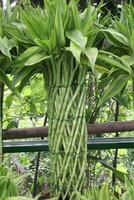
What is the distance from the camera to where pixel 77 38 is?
800 mm

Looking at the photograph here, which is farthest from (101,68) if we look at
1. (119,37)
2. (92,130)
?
(92,130)

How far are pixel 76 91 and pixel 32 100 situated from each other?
699mm

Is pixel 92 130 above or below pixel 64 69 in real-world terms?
below

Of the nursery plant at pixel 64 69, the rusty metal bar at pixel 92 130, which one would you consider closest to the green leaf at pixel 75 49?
the nursery plant at pixel 64 69

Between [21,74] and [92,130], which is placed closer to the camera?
[21,74]

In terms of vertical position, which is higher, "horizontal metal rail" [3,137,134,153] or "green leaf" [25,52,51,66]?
"green leaf" [25,52,51,66]

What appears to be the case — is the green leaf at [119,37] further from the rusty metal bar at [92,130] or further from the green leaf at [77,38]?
the rusty metal bar at [92,130]

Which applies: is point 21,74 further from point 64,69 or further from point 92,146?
point 92,146

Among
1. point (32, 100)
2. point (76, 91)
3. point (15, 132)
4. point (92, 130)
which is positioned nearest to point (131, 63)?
point (76, 91)

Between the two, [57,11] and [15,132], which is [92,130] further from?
[57,11]

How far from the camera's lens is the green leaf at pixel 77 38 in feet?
2.60

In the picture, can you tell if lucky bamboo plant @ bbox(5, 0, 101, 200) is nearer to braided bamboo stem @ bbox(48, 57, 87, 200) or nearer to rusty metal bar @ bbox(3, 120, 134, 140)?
braided bamboo stem @ bbox(48, 57, 87, 200)

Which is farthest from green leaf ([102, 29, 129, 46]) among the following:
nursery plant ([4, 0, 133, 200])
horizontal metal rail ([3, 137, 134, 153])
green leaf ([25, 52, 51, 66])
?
horizontal metal rail ([3, 137, 134, 153])

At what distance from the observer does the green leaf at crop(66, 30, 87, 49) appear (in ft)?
2.60
